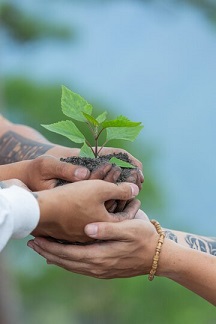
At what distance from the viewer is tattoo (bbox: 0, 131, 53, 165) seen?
8.23ft

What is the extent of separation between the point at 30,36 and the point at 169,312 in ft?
5.61

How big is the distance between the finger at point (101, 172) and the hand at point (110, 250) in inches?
4.1

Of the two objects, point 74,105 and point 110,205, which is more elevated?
point 74,105

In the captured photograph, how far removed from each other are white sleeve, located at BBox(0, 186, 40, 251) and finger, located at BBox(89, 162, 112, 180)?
0.61 feet

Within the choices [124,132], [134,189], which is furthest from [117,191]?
[124,132]

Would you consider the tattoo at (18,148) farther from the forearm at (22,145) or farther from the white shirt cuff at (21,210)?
the white shirt cuff at (21,210)

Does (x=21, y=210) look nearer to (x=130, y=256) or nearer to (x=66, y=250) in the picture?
(x=66, y=250)

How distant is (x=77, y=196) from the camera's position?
6.19 feet

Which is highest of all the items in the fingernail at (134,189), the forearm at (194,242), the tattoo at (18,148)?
the fingernail at (134,189)

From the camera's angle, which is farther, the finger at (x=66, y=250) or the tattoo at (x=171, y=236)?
the tattoo at (x=171, y=236)

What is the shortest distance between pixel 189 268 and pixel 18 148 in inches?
28.4

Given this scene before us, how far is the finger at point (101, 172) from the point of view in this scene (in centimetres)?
194

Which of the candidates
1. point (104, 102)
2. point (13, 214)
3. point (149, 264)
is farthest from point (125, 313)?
point (13, 214)

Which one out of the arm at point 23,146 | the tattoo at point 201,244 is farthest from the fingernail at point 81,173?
the tattoo at point 201,244
